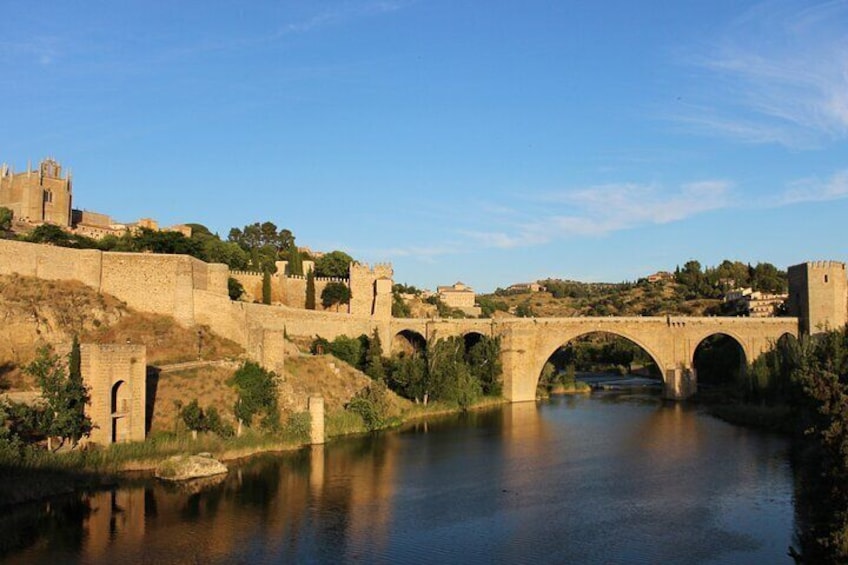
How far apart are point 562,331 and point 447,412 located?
9919 mm

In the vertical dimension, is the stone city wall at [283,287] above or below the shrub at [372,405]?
above

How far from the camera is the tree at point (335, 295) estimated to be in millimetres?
47219

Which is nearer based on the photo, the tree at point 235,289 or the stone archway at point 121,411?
the stone archway at point 121,411

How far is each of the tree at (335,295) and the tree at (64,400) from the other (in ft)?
82.8

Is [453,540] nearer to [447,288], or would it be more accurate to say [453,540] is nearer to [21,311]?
[21,311]

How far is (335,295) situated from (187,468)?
991 inches

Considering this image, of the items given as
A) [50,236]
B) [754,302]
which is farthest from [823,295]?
[50,236]

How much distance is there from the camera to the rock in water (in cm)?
2217

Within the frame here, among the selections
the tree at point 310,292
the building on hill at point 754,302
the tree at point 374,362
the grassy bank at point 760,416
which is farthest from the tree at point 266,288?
the building on hill at point 754,302

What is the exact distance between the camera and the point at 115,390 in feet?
77.5

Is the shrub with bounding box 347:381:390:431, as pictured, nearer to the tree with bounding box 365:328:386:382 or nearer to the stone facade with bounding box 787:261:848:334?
the tree with bounding box 365:328:386:382

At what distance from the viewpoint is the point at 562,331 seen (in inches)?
1769

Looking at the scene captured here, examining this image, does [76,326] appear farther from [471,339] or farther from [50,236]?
[471,339]

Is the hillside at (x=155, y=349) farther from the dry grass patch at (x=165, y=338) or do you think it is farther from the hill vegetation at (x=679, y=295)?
the hill vegetation at (x=679, y=295)
